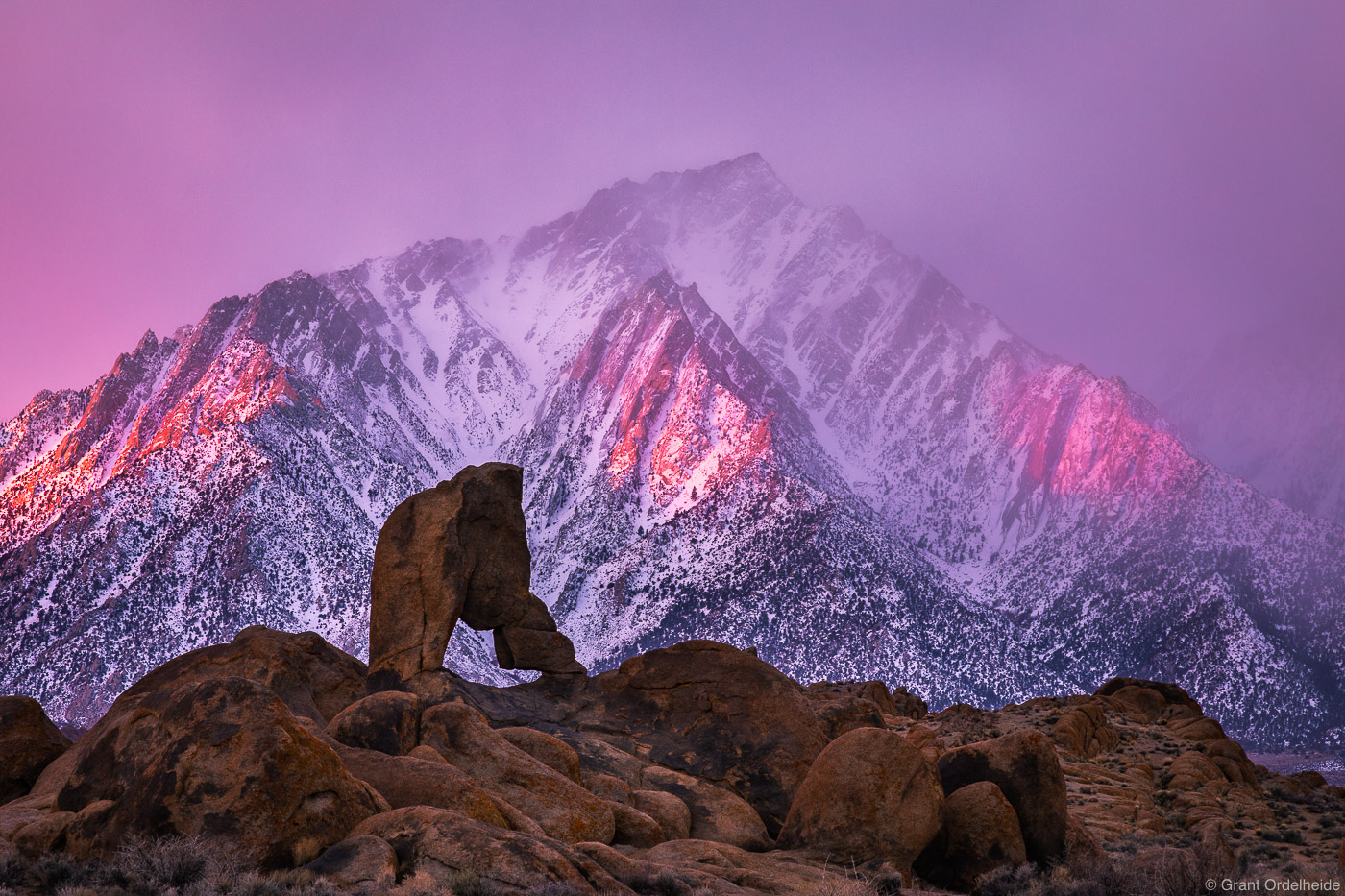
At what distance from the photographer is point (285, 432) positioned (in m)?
193

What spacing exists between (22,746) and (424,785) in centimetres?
1320

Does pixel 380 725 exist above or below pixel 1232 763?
below

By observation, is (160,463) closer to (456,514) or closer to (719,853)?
(456,514)

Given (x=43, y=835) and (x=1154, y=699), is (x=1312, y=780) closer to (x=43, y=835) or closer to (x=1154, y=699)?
(x=1154, y=699)

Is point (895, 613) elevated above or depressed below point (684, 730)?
above

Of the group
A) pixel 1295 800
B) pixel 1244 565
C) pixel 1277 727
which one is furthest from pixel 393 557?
pixel 1244 565

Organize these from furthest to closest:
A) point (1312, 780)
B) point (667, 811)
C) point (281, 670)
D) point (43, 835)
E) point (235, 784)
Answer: point (1312, 780)
point (281, 670)
point (667, 811)
point (43, 835)
point (235, 784)

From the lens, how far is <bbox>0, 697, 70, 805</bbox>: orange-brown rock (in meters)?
22.8

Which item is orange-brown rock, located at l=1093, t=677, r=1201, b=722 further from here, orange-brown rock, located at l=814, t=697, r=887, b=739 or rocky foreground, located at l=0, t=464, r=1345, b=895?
orange-brown rock, located at l=814, t=697, r=887, b=739

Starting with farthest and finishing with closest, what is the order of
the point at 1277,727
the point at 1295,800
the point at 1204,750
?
the point at 1277,727 → the point at 1204,750 → the point at 1295,800

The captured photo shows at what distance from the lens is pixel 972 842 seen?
1923 cm

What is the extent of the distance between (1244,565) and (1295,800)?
162m

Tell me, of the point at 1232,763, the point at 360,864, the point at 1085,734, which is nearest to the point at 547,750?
the point at 360,864

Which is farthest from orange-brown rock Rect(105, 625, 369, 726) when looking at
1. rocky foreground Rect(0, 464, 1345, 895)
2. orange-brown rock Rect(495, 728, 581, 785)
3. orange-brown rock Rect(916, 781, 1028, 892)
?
orange-brown rock Rect(916, 781, 1028, 892)
